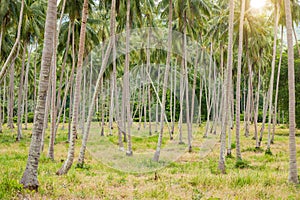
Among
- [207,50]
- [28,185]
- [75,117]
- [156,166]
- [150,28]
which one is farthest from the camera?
[207,50]

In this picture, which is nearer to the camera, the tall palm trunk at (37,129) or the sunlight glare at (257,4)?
the tall palm trunk at (37,129)

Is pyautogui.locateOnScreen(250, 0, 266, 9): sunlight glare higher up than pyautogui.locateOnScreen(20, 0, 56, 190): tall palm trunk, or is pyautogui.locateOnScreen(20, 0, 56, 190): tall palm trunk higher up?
pyautogui.locateOnScreen(250, 0, 266, 9): sunlight glare

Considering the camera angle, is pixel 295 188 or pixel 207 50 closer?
pixel 295 188

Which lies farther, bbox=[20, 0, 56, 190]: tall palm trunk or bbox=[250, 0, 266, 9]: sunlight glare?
bbox=[250, 0, 266, 9]: sunlight glare

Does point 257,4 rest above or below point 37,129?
above

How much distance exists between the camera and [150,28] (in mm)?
23656

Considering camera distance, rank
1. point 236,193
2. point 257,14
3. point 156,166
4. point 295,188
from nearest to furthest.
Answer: point 236,193
point 295,188
point 156,166
point 257,14

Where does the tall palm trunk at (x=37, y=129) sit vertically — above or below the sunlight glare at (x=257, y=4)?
below

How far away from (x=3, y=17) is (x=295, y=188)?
16657mm

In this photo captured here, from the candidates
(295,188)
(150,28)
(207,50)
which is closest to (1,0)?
(150,28)

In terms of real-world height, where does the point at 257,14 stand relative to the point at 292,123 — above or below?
above

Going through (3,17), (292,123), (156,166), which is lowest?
(156,166)

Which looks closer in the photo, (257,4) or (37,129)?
(37,129)

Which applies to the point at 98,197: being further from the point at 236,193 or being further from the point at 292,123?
the point at 292,123
